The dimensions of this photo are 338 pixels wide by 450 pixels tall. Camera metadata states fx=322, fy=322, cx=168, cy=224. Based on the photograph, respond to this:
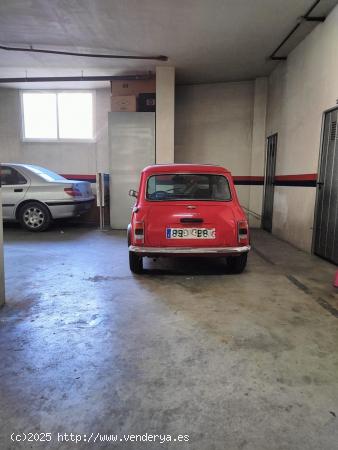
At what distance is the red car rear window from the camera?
162 inches

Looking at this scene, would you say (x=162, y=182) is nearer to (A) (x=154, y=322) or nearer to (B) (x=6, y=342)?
(A) (x=154, y=322)

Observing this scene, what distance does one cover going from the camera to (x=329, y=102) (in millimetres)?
4672

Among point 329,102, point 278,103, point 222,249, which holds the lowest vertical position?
point 222,249

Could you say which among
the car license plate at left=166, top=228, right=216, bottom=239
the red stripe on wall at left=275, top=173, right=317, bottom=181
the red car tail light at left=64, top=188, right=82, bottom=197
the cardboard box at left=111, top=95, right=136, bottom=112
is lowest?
the car license plate at left=166, top=228, right=216, bottom=239

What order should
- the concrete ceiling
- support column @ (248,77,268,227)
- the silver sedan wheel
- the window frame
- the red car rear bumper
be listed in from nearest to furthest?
the red car rear bumper → the concrete ceiling → the silver sedan wheel → support column @ (248,77,268,227) → the window frame

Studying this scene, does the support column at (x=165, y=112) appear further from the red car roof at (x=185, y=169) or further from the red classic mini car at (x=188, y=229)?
the red classic mini car at (x=188, y=229)

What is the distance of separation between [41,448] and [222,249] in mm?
2672

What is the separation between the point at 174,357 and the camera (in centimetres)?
219

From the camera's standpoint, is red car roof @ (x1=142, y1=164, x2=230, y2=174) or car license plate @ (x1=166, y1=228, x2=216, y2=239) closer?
car license plate @ (x1=166, y1=228, x2=216, y2=239)

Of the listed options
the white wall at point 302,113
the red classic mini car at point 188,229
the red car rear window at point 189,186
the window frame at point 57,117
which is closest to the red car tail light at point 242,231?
the red classic mini car at point 188,229

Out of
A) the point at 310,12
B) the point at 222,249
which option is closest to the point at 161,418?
the point at 222,249

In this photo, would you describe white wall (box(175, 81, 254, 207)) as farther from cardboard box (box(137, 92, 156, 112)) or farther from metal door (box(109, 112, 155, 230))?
metal door (box(109, 112, 155, 230))

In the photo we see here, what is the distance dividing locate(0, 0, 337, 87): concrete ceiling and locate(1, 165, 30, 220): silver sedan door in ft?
7.75

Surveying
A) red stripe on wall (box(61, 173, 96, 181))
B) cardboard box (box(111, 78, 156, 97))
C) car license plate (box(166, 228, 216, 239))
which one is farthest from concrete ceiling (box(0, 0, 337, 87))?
car license plate (box(166, 228, 216, 239))
